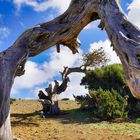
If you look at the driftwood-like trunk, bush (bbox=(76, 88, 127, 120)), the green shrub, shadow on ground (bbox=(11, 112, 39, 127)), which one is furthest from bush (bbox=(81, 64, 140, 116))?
the driftwood-like trunk

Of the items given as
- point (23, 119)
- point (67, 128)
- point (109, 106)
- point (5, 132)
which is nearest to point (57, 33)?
point (5, 132)

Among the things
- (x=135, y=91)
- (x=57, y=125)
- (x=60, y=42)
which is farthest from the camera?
(x=57, y=125)

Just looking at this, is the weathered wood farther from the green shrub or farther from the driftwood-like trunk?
the green shrub

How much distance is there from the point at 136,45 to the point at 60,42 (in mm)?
3205

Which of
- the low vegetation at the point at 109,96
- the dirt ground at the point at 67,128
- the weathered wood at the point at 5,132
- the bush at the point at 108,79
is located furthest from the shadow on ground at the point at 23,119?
the weathered wood at the point at 5,132

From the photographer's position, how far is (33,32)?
11.8m

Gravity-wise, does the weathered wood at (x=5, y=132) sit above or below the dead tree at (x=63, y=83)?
below

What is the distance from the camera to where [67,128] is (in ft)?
56.4

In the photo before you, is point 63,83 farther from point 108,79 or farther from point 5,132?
point 5,132

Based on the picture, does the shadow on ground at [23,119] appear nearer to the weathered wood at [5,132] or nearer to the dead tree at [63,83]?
the dead tree at [63,83]

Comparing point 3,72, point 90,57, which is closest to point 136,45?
point 3,72

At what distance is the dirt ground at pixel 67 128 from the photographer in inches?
599

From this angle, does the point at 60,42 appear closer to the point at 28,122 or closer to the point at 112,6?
the point at 112,6

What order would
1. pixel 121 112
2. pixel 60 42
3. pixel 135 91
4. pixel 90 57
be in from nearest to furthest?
pixel 135 91, pixel 60 42, pixel 121 112, pixel 90 57
